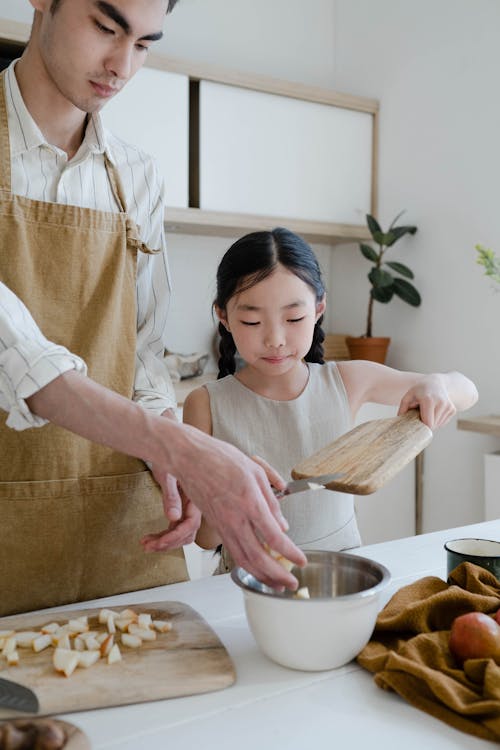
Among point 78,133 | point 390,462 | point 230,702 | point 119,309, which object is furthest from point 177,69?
point 230,702

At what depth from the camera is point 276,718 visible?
82 centimetres

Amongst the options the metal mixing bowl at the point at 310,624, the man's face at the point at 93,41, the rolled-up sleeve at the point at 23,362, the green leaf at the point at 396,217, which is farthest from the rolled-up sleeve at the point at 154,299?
the green leaf at the point at 396,217

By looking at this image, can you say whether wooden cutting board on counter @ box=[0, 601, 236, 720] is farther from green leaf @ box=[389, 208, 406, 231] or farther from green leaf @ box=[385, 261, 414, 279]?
green leaf @ box=[389, 208, 406, 231]

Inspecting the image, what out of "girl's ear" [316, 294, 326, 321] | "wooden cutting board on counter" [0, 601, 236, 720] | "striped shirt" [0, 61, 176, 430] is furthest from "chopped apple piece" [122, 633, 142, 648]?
"girl's ear" [316, 294, 326, 321]

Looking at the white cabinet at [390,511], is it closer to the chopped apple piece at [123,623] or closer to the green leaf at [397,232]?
the green leaf at [397,232]

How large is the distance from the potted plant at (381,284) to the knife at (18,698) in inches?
106

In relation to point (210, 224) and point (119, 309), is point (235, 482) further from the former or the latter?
point (210, 224)

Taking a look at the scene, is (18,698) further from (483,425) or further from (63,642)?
(483,425)

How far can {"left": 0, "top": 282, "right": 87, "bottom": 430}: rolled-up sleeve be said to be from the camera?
0.96 meters

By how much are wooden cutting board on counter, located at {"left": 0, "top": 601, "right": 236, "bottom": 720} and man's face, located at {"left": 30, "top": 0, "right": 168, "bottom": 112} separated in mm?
868

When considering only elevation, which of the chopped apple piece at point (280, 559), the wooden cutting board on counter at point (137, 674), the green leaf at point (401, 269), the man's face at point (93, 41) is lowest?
the wooden cutting board on counter at point (137, 674)

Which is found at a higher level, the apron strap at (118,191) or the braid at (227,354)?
the apron strap at (118,191)

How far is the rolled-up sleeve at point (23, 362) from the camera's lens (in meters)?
0.96

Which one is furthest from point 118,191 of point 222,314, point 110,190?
point 222,314
